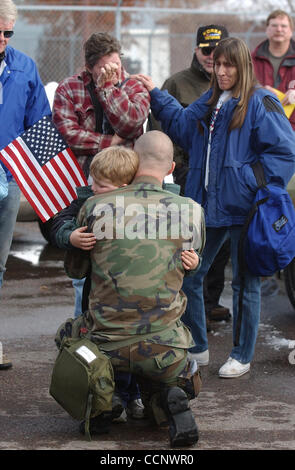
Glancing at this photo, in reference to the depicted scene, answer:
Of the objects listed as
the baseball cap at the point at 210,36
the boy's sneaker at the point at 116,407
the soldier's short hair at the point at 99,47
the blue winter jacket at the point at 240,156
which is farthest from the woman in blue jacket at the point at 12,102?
the boy's sneaker at the point at 116,407

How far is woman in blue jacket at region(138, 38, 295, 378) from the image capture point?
16.5ft

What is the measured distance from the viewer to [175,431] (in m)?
3.95

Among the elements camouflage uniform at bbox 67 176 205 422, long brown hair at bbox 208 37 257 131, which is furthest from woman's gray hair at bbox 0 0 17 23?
camouflage uniform at bbox 67 176 205 422

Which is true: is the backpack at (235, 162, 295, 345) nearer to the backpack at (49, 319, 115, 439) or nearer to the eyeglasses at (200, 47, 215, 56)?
the backpack at (49, 319, 115, 439)

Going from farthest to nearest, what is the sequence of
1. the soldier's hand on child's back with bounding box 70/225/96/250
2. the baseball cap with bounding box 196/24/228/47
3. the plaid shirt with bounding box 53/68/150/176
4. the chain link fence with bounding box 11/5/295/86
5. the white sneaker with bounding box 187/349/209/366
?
the chain link fence with bounding box 11/5/295/86 < the baseball cap with bounding box 196/24/228/47 < the white sneaker with bounding box 187/349/209/366 < the plaid shirt with bounding box 53/68/150/176 < the soldier's hand on child's back with bounding box 70/225/96/250

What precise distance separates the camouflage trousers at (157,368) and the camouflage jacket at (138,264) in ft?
0.14

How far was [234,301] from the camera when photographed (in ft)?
17.5

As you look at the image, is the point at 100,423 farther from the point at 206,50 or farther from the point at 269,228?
the point at 206,50

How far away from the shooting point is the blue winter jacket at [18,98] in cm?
519

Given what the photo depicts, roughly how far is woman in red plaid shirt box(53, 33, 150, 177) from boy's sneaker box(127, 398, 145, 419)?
1.55 m

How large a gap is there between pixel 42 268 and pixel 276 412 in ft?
14.2

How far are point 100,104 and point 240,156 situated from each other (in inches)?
34.6

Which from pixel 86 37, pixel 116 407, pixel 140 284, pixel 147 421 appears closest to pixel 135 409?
pixel 147 421

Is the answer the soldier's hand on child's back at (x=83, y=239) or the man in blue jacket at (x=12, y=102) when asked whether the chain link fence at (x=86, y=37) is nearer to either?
the man in blue jacket at (x=12, y=102)
